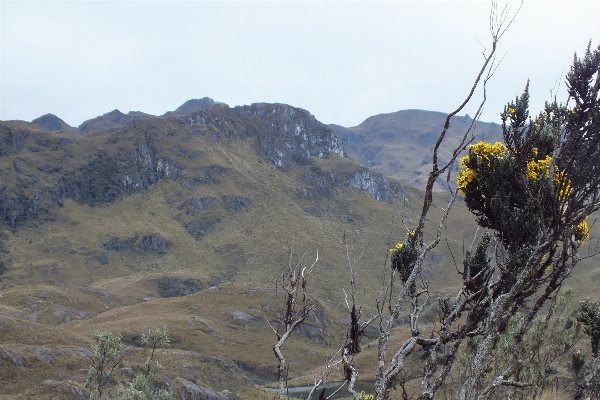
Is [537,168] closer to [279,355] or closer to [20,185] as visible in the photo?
[279,355]

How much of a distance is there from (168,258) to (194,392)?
9720 centimetres

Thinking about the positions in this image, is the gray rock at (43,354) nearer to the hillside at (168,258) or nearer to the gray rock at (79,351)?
the hillside at (168,258)

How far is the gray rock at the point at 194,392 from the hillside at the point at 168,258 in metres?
0.65

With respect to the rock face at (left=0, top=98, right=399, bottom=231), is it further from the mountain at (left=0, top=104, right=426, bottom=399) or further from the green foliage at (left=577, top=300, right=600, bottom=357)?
the green foliage at (left=577, top=300, right=600, bottom=357)

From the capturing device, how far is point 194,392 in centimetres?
5906

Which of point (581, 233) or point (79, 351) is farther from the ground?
point (581, 233)

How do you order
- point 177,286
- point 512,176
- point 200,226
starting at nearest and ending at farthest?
point 512,176, point 177,286, point 200,226

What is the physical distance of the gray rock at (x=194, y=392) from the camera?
5806cm

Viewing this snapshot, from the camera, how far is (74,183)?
180250 mm

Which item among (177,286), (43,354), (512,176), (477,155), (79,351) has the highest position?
(477,155)

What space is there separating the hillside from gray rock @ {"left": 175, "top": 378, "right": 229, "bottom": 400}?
2.12 feet

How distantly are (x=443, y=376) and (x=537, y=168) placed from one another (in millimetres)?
5839

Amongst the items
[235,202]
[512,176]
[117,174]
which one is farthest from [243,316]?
[512,176]

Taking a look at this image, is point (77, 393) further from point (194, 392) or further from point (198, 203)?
point (198, 203)
